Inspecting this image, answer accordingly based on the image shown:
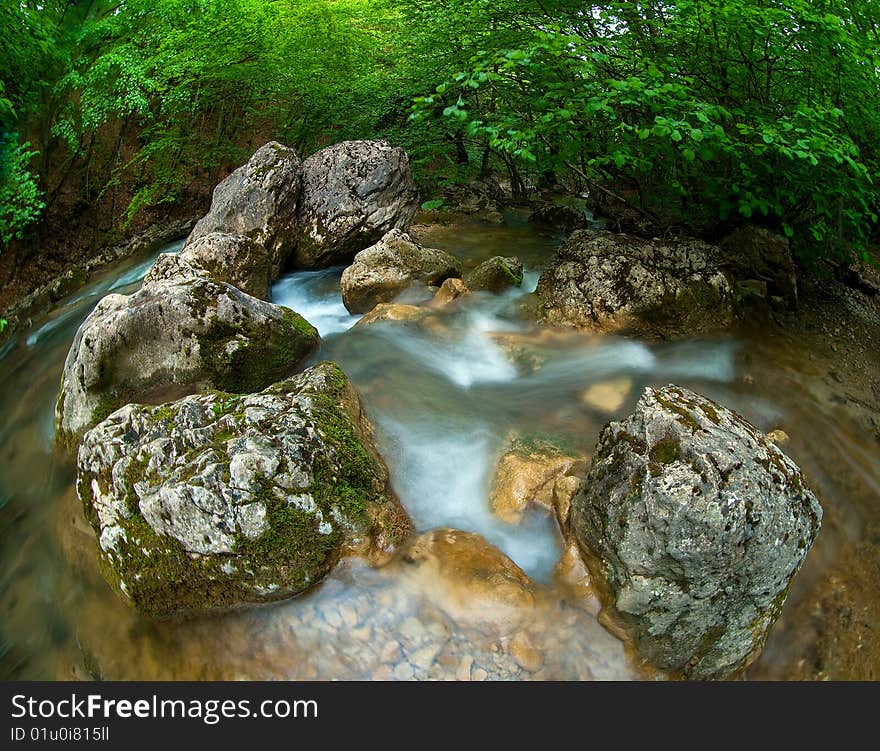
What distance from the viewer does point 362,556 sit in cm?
339

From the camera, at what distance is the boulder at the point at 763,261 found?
6.41 metres

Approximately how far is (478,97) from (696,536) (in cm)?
837

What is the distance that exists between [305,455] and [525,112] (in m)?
5.25

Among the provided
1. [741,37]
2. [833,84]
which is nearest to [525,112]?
[741,37]

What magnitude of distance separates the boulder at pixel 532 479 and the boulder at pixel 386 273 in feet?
10.6

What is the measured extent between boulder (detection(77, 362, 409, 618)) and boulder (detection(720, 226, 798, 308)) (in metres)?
5.32

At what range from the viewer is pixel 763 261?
6570 millimetres

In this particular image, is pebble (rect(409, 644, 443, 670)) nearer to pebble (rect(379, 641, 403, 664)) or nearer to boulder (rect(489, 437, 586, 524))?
pebble (rect(379, 641, 403, 664))

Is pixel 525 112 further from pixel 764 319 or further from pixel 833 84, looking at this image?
pixel 764 319

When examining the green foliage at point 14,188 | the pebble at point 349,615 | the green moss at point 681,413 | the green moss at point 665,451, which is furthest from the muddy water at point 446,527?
the green foliage at point 14,188

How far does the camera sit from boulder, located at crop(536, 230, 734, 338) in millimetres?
5859

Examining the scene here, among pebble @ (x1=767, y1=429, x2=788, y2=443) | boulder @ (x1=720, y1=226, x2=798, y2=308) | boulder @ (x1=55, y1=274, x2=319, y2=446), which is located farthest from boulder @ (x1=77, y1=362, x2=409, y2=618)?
boulder @ (x1=720, y1=226, x2=798, y2=308)

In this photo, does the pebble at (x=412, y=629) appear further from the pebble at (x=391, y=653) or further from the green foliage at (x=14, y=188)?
the green foliage at (x=14, y=188)

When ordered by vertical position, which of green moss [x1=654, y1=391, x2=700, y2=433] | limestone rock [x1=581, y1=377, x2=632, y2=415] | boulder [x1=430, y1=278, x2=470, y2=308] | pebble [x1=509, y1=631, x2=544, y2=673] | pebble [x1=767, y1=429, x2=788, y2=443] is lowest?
pebble [x1=767, y1=429, x2=788, y2=443]
